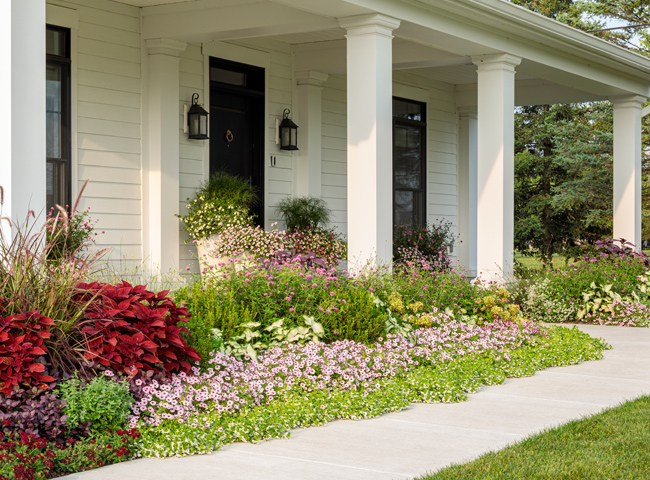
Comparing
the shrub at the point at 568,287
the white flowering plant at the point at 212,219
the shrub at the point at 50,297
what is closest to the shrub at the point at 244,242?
the white flowering plant at the point at 212,219

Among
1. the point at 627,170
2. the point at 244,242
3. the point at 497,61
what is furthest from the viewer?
the point at 627,170

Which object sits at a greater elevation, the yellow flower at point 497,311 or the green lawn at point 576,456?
the yellow flower at point 497,311

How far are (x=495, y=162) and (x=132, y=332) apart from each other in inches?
260

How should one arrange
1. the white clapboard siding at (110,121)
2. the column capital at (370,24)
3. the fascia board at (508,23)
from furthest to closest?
the white clapboard siding at (110,121), the fascia board at (508,23), the column capital at (370,24)

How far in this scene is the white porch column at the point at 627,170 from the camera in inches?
527

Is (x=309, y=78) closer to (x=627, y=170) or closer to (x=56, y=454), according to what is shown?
(x=627, y=170)

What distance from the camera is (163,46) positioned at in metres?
9.58

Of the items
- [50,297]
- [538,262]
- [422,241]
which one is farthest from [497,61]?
[538,262]

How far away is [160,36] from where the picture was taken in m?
9.50

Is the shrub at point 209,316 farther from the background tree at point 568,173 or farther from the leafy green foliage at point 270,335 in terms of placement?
the background tree at point 568,173

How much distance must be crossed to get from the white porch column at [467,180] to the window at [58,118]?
814 centimetres

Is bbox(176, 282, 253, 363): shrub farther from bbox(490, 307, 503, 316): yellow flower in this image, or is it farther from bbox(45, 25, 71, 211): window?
bbox(45, 25, 71, 211): window

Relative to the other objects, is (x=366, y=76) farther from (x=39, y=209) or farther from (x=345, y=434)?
(x=345, y=434)

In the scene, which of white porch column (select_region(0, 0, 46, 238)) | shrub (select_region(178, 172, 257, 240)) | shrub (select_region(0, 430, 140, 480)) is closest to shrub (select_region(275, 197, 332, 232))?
shrub (select_region(178, 172, 257, 240))
